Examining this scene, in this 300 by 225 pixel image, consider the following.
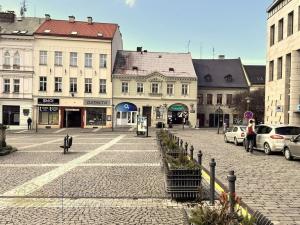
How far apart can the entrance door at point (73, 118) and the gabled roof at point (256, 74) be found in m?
27.4

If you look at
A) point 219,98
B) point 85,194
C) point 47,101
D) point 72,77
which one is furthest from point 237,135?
point 219,98

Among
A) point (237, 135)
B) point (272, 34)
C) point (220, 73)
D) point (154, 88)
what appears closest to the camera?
point (237, 135)

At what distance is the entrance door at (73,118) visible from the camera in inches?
2019

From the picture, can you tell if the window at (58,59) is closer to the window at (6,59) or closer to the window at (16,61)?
the window at (16,61)

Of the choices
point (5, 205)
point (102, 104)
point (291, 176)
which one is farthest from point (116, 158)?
point (102, 104)

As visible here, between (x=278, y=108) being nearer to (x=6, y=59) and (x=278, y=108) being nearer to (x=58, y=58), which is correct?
(x=58, y=58)

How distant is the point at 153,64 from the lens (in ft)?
184

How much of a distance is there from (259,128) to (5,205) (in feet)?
53.3

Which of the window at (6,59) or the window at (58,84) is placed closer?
the window at (6,59)

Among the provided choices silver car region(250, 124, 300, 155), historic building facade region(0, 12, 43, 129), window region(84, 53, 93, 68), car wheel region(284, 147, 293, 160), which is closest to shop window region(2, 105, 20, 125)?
historic building facade region(0, 12, 43, 129)

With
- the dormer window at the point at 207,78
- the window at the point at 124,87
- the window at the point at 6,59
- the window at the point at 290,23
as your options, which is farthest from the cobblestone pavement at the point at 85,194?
the dormer window at the point at 207,78

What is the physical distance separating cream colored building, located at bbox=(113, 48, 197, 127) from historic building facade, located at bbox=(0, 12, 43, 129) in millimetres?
11519

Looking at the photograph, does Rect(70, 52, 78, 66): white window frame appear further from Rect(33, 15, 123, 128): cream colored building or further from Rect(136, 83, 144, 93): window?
Rect(136, 83, 144, 93): window

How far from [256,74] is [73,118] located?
2991cm
